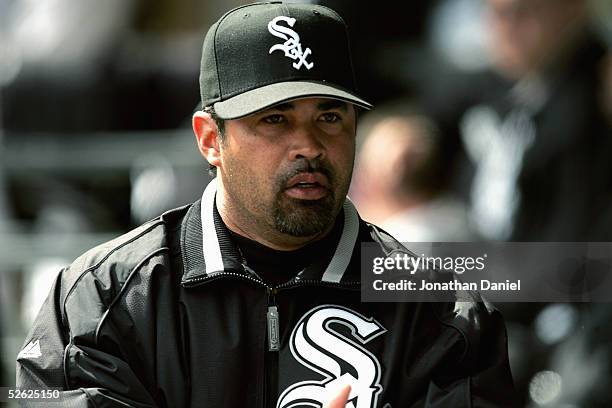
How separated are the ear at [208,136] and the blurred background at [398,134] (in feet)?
5.38

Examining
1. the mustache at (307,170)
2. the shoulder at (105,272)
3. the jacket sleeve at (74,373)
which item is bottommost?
the jacket sleeve at (74,373)

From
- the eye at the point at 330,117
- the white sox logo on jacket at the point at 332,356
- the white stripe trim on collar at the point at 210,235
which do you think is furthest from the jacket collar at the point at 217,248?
the eye at the point at 330,117

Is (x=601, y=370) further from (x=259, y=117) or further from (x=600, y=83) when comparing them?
(x=259, y=117)

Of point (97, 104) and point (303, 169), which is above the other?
point (97, 104)

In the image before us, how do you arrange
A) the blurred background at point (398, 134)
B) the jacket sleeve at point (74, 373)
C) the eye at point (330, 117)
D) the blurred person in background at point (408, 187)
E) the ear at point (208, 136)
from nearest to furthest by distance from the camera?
the jacket sleeve at point (74, 373), the eye at point (330, 117), the ear at point (208, 136), the blurred background at point (398, 134), the blurred person in background at point (408, 187)

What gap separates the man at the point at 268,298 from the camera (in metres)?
3.06

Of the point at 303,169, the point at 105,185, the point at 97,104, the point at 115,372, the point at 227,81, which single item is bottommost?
the point at 115,372

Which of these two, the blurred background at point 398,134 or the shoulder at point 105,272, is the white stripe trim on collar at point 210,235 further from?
the blurred background at point 398,134

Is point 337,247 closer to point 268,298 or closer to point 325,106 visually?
point 268,298

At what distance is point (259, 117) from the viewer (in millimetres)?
3186

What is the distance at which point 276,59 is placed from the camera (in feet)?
10.4

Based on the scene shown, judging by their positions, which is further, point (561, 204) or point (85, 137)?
point (85, 137)

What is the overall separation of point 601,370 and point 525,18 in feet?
5.45

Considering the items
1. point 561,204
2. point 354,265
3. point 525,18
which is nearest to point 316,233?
point 354,265
